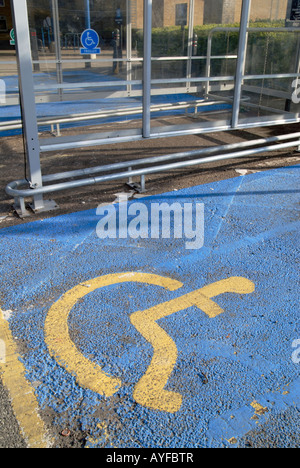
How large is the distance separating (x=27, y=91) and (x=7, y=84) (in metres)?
9.47

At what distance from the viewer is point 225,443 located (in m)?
1.99

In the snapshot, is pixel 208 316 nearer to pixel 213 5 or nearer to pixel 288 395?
pixel 288 395

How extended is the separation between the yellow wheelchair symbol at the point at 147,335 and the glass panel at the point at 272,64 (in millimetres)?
3480

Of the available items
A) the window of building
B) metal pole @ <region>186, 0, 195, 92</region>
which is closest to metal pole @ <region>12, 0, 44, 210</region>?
the window of building

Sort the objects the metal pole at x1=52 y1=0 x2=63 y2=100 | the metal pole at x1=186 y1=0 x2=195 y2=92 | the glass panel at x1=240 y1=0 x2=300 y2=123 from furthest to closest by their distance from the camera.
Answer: the metal pole at x1=186 y1=0 x2=195 y2=92
the metal pole at x1=52 y1=0 x2=63 y2=100
the glass panel at x1=240 y1=0 x2=300 y2=123

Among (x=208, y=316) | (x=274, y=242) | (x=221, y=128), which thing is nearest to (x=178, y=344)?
(x=208, y=316)

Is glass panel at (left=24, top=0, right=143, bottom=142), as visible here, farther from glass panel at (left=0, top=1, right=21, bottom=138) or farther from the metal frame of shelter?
glass panel at (left=0, top=1, right=21, bottom=138)

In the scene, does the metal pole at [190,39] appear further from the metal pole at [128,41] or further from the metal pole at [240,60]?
the metal pole at [240,60]

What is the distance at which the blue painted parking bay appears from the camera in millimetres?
2102

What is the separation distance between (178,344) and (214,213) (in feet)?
7.11

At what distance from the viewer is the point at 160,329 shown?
8.99 ft

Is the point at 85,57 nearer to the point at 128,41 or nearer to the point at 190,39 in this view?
the point at 128,41

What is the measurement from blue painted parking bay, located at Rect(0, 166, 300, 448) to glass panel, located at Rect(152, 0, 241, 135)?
9.49ft

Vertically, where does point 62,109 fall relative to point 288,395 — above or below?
above
